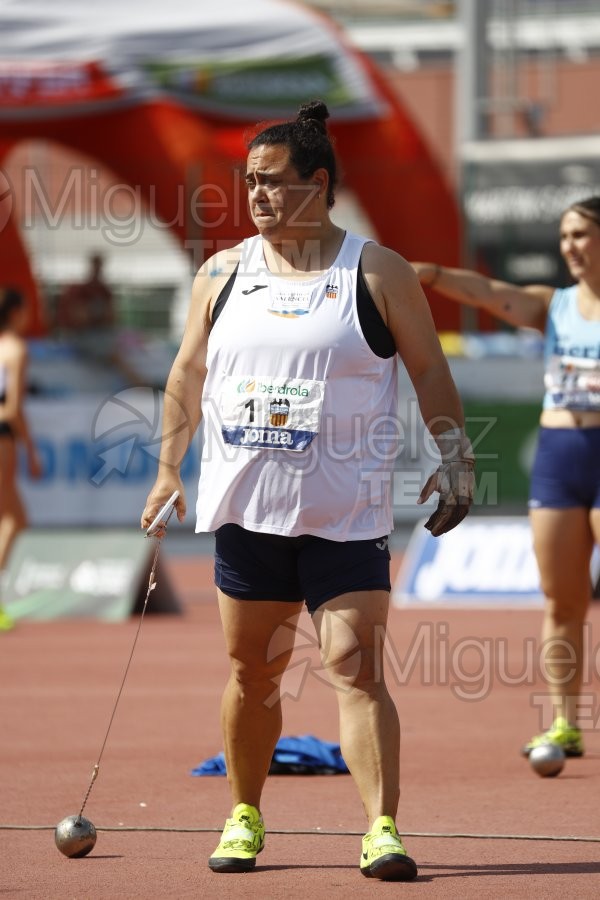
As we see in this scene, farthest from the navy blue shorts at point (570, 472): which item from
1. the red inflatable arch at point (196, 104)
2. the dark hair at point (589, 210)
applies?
the red inflatable arch at point (196, 104)

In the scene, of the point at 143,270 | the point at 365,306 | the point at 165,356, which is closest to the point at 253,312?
the point at 365,306

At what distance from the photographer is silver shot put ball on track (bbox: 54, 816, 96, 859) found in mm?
5504

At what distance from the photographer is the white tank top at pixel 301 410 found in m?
5.20

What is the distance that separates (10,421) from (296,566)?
8.04 metres

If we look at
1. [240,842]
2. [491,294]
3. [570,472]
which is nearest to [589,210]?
[491,294]

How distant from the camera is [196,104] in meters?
20.5

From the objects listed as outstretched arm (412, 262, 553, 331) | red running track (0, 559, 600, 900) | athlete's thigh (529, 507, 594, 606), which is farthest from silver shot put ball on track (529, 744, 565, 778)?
outstretched arm (412, 262, 553, 331)

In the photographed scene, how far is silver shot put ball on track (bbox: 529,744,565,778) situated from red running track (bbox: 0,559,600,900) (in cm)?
5

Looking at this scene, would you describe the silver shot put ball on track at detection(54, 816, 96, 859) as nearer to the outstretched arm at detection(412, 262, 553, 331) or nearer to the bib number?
the bib number

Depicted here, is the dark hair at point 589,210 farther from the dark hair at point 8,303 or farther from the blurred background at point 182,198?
the blurred background at point 182,198

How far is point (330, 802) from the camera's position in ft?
21.8

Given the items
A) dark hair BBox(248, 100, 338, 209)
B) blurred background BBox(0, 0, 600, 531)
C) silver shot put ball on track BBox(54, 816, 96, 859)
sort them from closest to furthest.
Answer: dark hair BBox(248, 100, 338, 209) < silver shot put ball on track BBox(54, 816, 96, 859) < blurred background BBox(0, 0, 600, 531)

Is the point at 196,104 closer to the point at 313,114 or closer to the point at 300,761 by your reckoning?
the point at 300,761

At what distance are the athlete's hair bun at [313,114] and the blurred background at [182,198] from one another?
35.7 feet
